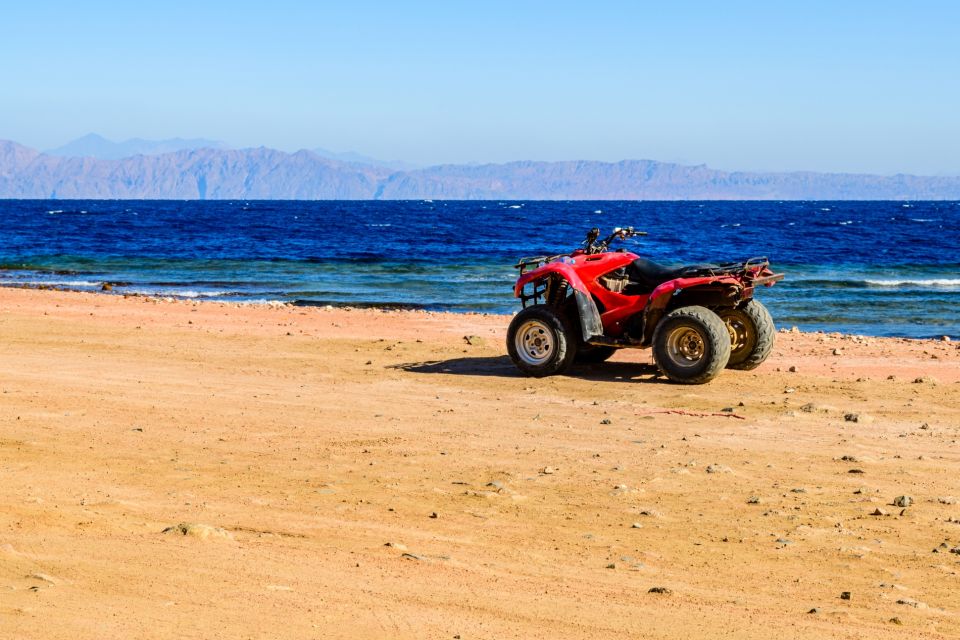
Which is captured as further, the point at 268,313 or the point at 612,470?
the point at 268,313

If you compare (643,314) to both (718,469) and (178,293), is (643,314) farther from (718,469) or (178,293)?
(178,293)

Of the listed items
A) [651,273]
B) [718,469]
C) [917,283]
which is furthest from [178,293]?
[718,469]

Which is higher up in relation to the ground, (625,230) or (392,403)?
(625,230)

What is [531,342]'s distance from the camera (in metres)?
12.2

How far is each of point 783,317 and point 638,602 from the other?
1719 centimetres

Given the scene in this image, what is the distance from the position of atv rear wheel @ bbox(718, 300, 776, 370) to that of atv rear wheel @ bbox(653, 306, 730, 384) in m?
0.74

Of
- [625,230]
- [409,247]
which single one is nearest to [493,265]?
[409,247]

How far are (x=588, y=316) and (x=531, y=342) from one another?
71 centimetres

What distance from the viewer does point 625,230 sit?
12.0m

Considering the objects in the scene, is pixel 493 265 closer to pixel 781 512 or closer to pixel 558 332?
pixel 558 332

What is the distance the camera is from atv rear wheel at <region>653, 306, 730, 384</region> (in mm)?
11242

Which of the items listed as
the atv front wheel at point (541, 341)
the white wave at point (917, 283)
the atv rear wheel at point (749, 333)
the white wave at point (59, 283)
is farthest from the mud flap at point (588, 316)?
the white wave at point (917, 283)

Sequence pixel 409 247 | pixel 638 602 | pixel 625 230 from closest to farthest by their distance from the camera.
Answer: pixel 638 602 → pixel 625 230 → pixel 409 247

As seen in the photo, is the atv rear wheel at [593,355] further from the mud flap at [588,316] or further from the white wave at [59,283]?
the white wave at [59,283]
